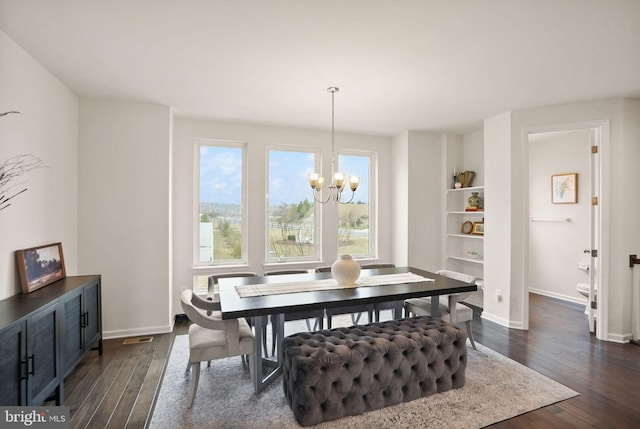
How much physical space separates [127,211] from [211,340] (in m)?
2.16

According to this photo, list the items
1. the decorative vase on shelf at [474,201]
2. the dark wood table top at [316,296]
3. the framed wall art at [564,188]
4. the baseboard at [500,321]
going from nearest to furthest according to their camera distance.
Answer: the dark wood table top at [316,296] → the baseboard at [500,321] → the decorative vase on shelf at [474,201] → the framed wall art at [564,188]

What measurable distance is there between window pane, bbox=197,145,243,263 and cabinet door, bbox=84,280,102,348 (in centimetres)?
143

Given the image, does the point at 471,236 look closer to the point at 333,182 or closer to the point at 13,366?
the point at 333,182

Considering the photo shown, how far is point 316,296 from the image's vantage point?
8.70ft

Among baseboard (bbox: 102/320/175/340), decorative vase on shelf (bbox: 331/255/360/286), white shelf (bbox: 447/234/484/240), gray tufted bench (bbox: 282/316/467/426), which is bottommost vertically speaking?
baseboard (bbox: 102/320/175/340)

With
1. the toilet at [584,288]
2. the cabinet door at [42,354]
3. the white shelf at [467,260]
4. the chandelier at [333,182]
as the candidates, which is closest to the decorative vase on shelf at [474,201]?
the white shelf at [467,260]

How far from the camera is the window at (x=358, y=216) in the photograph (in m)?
5.28

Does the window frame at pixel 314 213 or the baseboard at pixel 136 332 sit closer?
the baseboard at pixel 136 332

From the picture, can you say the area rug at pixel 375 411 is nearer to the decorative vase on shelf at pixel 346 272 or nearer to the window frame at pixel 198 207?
the decorative vase on shelf at pixel 346 272

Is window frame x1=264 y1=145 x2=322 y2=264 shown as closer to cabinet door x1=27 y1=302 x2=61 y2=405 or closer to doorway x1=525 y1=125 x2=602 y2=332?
cabinet door x1=27 y1=302 x2=61 y2=405

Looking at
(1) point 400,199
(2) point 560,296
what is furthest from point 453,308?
(2) point 560,296

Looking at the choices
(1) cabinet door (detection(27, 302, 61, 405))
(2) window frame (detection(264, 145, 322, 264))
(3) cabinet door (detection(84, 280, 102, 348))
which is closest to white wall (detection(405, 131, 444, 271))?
(2) window frame (detection(264, 145, 322, 264))

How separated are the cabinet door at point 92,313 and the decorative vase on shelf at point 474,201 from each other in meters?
5.00

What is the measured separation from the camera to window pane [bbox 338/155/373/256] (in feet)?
17.3
